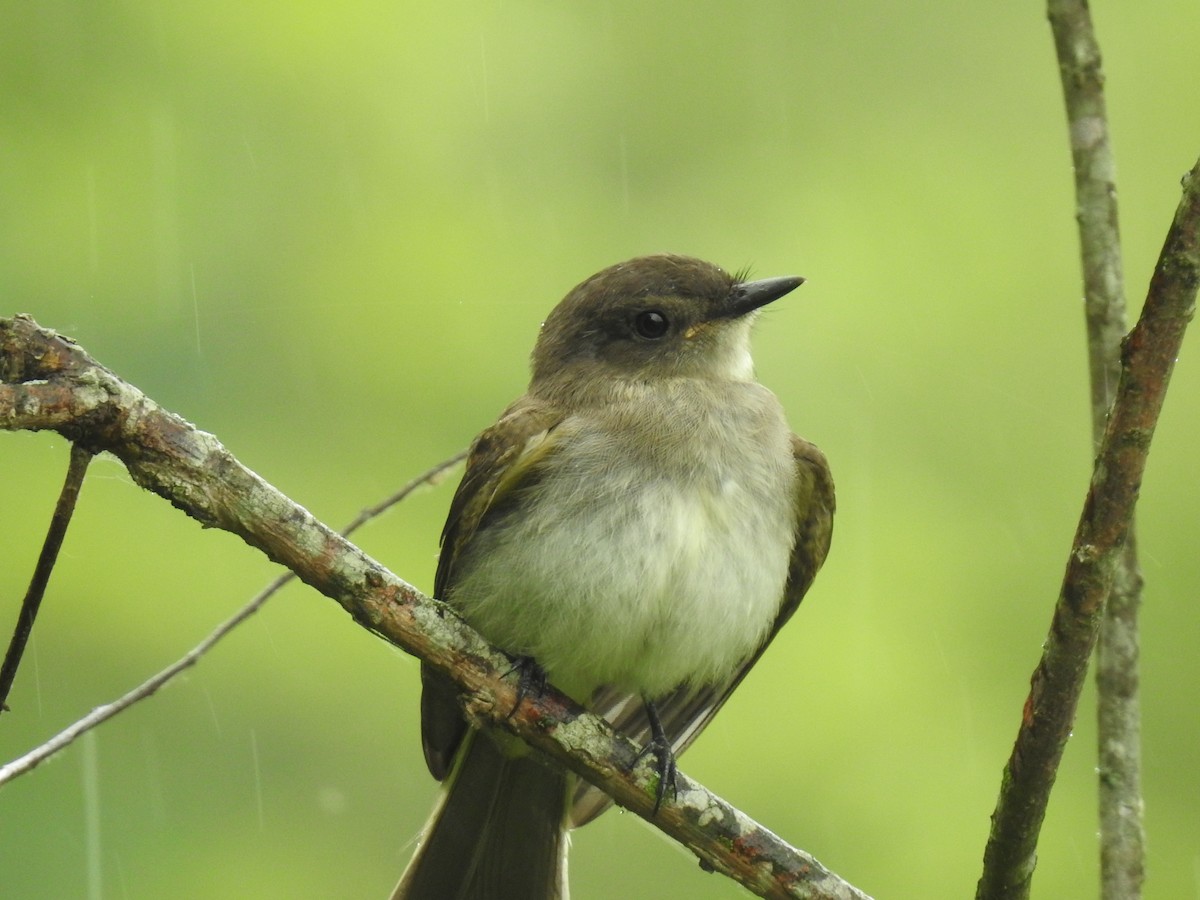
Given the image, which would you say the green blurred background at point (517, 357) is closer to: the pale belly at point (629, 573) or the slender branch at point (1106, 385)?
the pale belly at point (629, 573)

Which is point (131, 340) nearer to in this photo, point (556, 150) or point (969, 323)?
point (556, 150)

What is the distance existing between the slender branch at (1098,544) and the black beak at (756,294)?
1840 millimetres

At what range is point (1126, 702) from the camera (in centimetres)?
328

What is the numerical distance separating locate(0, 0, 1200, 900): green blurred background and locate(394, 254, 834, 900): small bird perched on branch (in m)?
3.15

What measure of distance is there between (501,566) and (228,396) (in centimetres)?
499

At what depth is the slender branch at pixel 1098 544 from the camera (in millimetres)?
2611

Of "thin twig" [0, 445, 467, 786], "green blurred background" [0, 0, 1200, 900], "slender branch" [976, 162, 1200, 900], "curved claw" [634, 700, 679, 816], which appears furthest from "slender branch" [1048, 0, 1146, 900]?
"green blurred background" [0, 0, 1200, 900]

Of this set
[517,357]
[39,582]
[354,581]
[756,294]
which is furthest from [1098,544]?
[517,357]

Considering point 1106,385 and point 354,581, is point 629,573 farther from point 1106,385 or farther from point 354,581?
point 1106,385

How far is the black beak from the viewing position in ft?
14.9

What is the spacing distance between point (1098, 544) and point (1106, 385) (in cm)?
85

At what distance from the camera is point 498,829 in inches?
178

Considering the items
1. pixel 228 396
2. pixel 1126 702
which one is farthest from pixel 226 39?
→ pixel 1126 702

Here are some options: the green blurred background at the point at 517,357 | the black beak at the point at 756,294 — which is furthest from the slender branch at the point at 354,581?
the green blurred background at the point at 517,357
